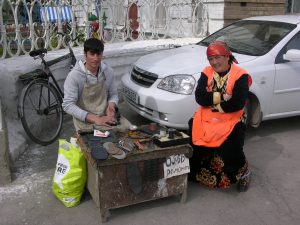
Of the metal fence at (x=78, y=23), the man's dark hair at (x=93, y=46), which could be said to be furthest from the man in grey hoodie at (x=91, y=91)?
the metal fence at (x=78, y=23)

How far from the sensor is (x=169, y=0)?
25.1ft

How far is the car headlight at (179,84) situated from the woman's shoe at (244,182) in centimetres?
118

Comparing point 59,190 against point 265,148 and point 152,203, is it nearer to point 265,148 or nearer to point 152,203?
point 152,203

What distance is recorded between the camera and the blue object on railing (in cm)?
551

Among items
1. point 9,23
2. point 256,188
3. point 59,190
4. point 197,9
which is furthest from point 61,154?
point 197,9

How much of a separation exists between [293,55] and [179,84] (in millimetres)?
1488

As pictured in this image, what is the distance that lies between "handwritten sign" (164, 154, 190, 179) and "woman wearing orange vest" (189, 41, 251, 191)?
0.35 metres

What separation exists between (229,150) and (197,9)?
5.67m

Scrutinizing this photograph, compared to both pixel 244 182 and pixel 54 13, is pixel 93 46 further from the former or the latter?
pixel 54 13

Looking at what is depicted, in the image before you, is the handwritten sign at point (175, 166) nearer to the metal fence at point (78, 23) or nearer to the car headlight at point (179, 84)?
the car headlight at point (179, 84)

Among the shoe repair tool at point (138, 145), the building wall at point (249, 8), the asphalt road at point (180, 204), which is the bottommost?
the asphalt road at point (180, 204)

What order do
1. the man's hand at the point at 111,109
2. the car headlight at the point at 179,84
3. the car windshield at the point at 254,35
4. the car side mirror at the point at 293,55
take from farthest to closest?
the car windshield at the point at 254,35 < the car side mirror at the point at 293,55 < the car headlight at the point at 179,84 < the man's hand at the point at 111,109

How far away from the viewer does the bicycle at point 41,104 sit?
4321 mm

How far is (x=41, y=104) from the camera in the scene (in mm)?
4742
